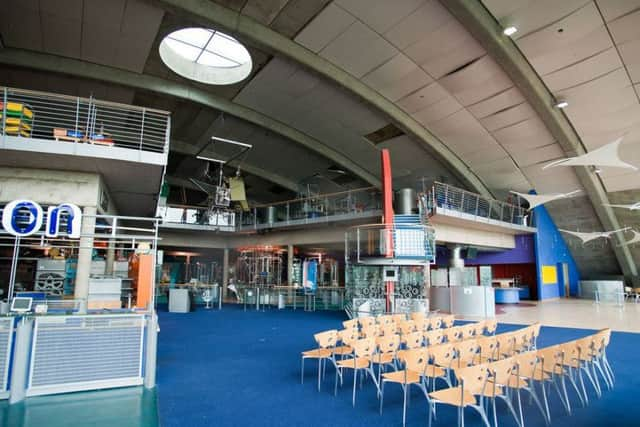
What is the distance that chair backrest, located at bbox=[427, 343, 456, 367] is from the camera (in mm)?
4027

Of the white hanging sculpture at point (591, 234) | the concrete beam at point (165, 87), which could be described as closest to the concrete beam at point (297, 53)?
the concrete beam at point (165, 87)

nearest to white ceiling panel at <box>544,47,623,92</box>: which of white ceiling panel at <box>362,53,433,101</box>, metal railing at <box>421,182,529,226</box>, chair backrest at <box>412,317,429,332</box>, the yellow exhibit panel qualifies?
white ceiling panel at <box>362,53,433,101</box>

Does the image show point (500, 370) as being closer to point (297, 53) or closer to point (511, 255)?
point (297, 53)

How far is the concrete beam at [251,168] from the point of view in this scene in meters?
18.8

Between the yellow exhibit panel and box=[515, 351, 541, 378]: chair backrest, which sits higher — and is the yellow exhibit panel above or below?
above

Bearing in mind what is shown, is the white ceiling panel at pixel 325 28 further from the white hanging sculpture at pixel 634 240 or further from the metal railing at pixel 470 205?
the white hanging sculpture at pixel 634 240

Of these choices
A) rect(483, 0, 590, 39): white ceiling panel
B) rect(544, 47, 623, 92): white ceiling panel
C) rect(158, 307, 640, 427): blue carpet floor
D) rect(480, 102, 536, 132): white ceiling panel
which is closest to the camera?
rect(158, 307, 640, 427): blue carpet floor

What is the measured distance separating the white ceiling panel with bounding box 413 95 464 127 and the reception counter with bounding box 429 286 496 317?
22.1ft

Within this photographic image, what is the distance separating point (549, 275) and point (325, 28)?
17.4 m

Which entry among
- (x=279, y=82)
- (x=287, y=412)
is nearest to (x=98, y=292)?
(x=287, y=412)

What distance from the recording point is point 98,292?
8.38m

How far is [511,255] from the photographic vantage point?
20688 mm

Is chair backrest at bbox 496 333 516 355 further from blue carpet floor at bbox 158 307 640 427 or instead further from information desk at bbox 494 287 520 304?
information desk at bbox 494 287 520 304

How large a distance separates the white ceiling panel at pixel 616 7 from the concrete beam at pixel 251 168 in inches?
622
